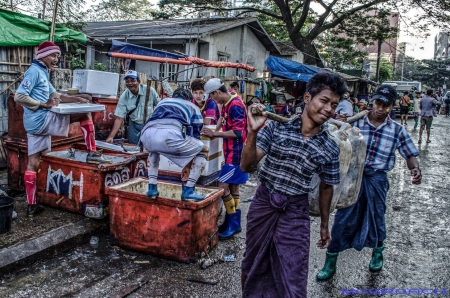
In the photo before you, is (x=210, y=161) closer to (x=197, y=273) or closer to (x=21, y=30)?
(x=197, y=273)

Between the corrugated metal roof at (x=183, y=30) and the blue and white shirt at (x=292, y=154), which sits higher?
the corrugated metal roof at (x=183, y=30)

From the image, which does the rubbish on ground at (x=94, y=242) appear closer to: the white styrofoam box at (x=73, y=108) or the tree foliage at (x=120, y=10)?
the white styrofoam box at (x=73, y=108)

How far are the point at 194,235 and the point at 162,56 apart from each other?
774 cm

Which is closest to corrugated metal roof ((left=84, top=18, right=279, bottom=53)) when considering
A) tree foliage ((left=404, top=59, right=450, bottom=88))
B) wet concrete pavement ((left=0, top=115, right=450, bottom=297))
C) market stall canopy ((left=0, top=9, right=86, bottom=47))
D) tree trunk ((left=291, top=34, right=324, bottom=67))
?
tree trunk ((left=291, top=34, right=324, bottom=67))

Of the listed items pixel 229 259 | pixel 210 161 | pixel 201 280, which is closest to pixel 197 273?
pixel 201 280

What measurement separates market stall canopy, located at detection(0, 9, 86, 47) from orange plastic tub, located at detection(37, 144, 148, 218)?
2883 mm

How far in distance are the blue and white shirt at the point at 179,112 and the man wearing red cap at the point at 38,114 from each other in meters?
1.27

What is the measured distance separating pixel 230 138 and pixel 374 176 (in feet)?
5.55

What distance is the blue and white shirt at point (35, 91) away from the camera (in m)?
4.43

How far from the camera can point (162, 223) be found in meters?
4.09

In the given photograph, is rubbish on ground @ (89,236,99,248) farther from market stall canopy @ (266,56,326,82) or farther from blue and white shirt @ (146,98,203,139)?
market stall canopy @ (266,56,326,82)

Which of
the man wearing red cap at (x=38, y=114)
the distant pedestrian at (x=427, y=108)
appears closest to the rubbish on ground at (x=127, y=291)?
the man wearing red cap at (x=38, y=114)

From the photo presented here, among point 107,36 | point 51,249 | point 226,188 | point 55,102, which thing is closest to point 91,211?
point 51,249

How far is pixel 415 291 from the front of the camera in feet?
12.7
